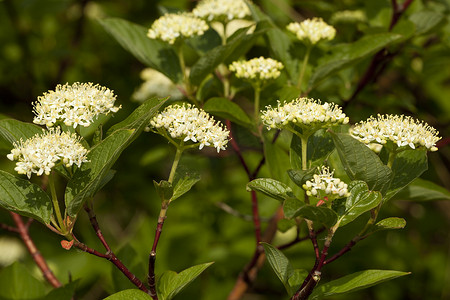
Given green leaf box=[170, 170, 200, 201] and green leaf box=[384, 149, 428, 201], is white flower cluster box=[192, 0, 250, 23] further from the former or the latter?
green leaf box=[384, 149, 428, 201]

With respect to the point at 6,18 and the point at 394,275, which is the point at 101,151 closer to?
the point at 394,275

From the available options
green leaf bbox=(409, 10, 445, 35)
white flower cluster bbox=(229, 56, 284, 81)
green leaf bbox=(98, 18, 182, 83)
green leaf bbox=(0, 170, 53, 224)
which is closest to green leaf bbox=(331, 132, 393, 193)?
white flower cluster bbox=(229, 56, 284, 81)

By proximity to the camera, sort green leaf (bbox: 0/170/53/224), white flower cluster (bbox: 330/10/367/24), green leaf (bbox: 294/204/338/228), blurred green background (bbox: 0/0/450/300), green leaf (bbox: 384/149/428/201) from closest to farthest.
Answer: green leaf (bbox: 294/204/338/228)
green leaf (bbox: 0/170/53/224)
green leaf (bbox: 384/149/428/201)
white flower cluster (bbox: 330/10/367/24)
blurred green background (bbox: 0/0/450/300)

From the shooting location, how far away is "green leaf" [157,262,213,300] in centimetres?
120

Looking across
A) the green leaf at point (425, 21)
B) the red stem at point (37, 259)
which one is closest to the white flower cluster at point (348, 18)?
the green leaf at point (425, 21)

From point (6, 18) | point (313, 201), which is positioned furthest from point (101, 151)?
point (6, 18)

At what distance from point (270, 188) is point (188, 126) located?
0.26 meters

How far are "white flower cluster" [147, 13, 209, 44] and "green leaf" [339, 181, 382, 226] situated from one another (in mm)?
810

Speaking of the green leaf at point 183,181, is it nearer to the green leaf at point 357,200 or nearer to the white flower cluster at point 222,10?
the green leaf at point 357,200

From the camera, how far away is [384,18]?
2133mm

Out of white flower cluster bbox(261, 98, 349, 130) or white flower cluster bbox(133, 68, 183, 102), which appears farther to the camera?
white flower cluster bbox(133, 68, 183, 102)

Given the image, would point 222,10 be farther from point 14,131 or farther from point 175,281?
point 175,281

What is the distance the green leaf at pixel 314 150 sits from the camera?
1.34m

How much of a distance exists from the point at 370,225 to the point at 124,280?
2.75 feet
